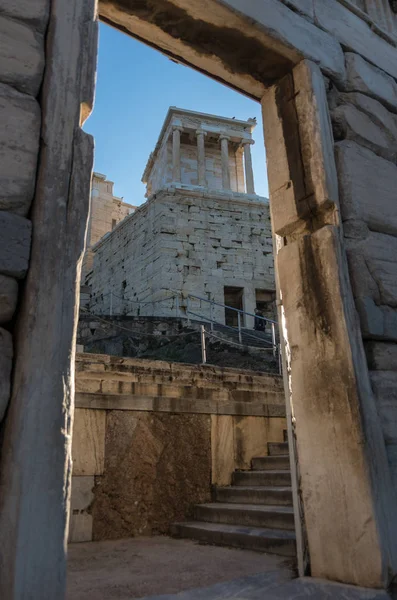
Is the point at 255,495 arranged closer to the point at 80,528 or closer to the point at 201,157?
the point at 80,528

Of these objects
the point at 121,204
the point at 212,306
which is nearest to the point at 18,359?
the point at 212,306

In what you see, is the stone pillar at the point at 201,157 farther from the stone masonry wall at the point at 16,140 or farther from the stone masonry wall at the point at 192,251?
the stone masonry wall at the point at 16,140

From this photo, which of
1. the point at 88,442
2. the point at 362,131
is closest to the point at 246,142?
the point at 362,131

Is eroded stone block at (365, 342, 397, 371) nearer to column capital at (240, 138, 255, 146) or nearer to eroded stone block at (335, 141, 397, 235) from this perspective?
eroded stone block at (335, 141, 397, 235)

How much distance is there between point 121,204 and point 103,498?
2459 cm

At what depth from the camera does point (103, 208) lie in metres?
25.7

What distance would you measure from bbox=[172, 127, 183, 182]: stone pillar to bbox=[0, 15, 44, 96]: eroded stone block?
62.1 ft

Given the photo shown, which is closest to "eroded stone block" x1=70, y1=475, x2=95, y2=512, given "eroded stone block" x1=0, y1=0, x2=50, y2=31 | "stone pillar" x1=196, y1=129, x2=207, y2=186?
"eroded stone block" x1=0, y1=0, x2=50, y2=31

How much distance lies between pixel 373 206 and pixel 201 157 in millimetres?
18539

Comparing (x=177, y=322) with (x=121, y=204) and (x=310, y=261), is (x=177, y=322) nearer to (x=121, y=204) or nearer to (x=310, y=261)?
(x=310, y=261)

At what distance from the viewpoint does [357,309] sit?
8.87 ft

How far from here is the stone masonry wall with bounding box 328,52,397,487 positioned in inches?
105

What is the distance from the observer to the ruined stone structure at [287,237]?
5.29 feet

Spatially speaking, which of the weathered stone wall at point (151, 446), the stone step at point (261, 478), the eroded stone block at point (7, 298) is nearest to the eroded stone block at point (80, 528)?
the weathered stone wall at point (151, 446)
